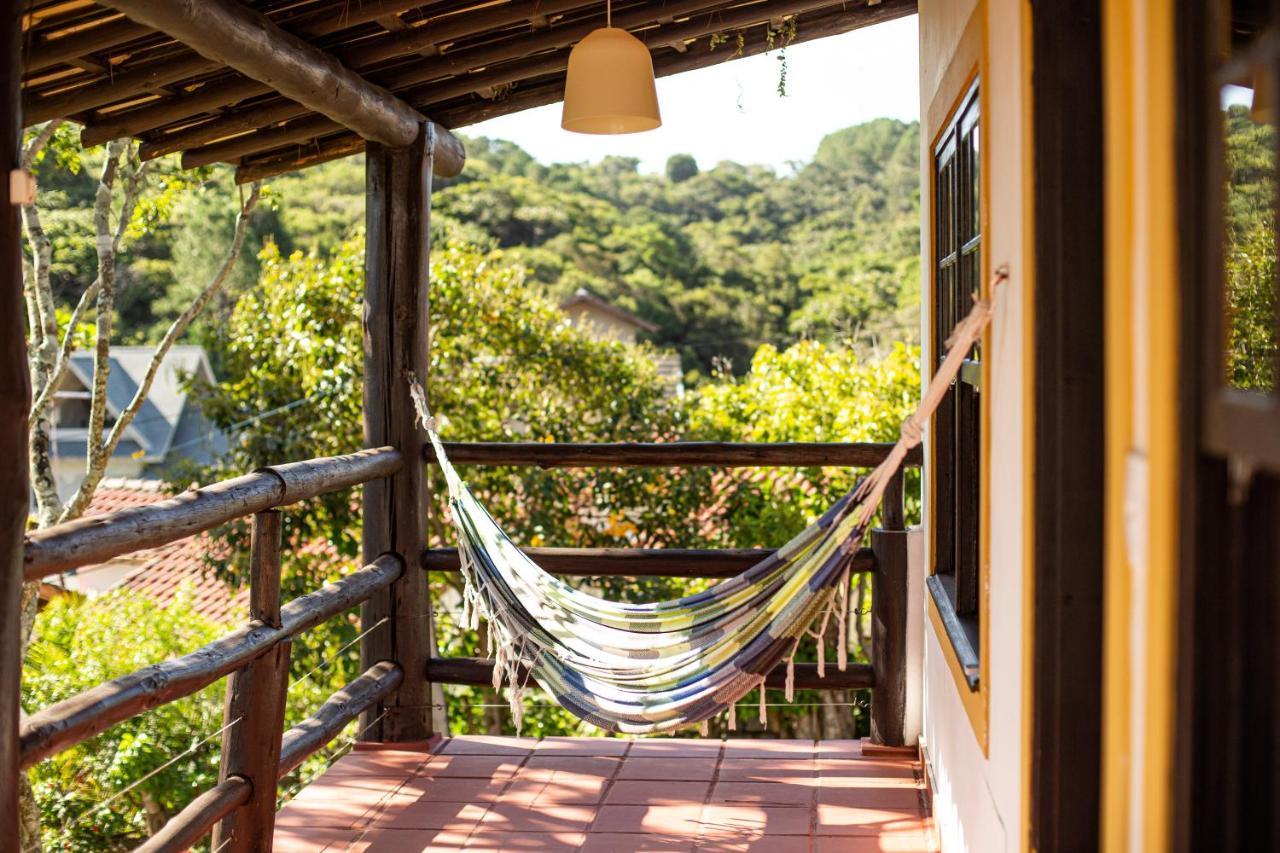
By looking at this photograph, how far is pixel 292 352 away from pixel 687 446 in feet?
13.9

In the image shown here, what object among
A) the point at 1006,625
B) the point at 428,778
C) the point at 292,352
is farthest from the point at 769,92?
the point at 292,352

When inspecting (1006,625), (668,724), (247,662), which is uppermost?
(1006,625)

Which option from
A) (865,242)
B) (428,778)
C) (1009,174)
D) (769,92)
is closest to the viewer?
(1009,174)

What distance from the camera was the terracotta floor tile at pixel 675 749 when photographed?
357 cm

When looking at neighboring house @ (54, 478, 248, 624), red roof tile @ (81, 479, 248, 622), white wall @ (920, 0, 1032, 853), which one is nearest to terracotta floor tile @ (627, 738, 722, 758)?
white wall @ (920, 0, 1032, 853)

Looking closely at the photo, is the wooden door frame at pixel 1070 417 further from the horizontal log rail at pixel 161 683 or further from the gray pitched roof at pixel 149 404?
the gray pitched roof at pixel 149 404

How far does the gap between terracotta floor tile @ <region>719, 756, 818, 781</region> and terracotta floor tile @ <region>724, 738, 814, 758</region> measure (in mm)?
37

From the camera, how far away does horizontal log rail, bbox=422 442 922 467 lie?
3521 millimetres

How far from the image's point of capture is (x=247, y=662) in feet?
8.78

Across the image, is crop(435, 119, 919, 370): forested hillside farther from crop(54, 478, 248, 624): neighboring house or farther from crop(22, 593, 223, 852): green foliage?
crop(22, 593, 223, 852): green foliage

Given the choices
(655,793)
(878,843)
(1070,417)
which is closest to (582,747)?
(655,793)

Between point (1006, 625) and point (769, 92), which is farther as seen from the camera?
point (769, 92)

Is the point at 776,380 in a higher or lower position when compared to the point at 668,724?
higher

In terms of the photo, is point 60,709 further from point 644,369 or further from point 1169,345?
point 644,369
